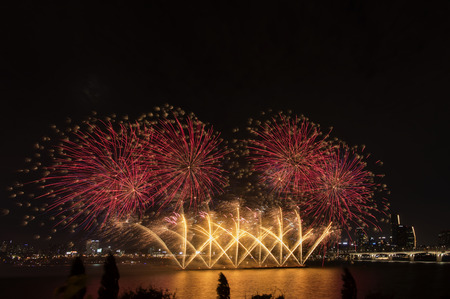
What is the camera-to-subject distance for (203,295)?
33.0 meters

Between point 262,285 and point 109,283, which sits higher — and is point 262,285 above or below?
below

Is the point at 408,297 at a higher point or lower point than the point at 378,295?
lower

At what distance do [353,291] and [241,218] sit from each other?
41871mm

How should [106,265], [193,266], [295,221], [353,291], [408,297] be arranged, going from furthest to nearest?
[193,266] < [295,221] < [408,297] < [106,265] < [353,291]

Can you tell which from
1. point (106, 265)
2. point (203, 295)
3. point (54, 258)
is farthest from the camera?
point (54, 258)

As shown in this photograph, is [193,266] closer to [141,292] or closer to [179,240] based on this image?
[179,240]

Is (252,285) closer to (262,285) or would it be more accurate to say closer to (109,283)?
(262,285)

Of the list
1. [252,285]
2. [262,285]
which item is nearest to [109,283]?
[252,285]

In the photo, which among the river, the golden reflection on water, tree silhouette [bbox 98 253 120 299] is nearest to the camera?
tree silhouette [bbox 98 253 120 299]

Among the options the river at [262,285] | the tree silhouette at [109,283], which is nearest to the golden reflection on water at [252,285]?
the river at [262,285]

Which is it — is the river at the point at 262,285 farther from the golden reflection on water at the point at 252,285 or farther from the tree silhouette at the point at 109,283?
the tree silhouette at the point at 109,283

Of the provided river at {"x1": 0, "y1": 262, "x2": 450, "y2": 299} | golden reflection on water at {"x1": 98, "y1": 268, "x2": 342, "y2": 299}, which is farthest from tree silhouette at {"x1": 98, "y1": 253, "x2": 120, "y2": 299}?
golden reflection on water at {"x1": 98, "y1": 268, "x2": 342, "y2": 299}

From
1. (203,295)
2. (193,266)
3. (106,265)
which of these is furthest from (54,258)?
(106,265)

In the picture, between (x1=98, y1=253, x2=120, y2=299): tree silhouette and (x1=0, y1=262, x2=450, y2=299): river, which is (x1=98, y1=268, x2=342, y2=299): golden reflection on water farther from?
(x1=98, y1=253, x2=120, y2=299): tree silhouette
